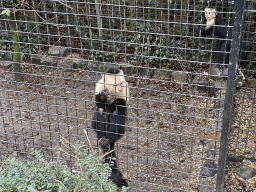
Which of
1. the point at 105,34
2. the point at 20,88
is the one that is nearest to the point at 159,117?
the point at 105,34

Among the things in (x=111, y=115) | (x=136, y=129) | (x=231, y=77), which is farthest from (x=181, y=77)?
(x=231, y=77)

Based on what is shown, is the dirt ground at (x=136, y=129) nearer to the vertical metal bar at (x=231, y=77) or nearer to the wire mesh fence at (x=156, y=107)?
the wire mesh fence at (x=156, y=107)

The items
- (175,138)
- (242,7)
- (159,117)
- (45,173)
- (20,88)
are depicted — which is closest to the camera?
(242,7)

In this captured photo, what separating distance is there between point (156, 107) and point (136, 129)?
64 cm

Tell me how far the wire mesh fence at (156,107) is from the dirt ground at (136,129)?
0.01 m

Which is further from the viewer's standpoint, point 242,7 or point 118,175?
point 118,175

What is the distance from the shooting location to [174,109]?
474cm

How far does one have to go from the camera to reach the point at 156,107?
483 centimetres

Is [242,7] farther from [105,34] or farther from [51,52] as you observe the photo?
[51,52]

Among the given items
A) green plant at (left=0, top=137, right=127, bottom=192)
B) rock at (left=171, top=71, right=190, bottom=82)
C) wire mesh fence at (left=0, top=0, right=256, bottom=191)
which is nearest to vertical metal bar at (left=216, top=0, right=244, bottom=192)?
wire mesh fence at (left=0, top=0, right=256, bottom=191)

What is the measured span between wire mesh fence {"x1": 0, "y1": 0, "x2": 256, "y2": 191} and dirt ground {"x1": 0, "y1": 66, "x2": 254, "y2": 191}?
0.01 metres

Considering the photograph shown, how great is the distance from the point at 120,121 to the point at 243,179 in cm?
144

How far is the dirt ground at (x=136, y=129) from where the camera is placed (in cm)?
Result: 303

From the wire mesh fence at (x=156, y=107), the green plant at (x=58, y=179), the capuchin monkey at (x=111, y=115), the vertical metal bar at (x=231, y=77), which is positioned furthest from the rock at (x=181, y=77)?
the green plant at (x=58, y=179)
